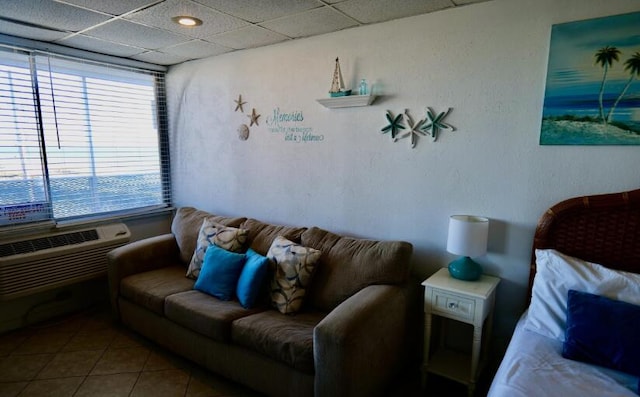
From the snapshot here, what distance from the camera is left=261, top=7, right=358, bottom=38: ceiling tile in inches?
90.4

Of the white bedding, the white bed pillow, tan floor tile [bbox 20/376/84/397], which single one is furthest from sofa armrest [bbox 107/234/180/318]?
the white bed pillow

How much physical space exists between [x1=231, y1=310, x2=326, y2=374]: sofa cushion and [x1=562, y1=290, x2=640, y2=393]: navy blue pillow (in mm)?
1250

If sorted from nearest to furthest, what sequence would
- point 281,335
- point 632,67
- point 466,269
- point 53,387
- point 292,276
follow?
point 632,67 < point 281,335 < point 466,269 < point 53,387 < point 292,276

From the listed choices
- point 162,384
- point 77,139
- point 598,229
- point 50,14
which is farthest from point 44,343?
point 598,229

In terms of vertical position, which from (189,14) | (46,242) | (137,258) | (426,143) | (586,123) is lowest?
(137,258)

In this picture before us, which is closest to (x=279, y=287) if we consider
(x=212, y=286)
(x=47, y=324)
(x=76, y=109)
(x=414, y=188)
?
(x=212, y=286)

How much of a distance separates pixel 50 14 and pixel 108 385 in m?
2.50

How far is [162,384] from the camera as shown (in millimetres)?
2275

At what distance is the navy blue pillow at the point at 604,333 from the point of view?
4.78 feet

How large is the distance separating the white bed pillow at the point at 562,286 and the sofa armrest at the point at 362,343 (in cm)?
72

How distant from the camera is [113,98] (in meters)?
3.51

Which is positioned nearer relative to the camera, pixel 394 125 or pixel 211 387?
pixel 211 387

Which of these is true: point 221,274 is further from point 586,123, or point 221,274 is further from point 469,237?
point 586,123

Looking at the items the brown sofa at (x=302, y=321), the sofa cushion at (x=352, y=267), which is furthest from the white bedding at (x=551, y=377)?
the sofa cushion at (x=352, y=267)
